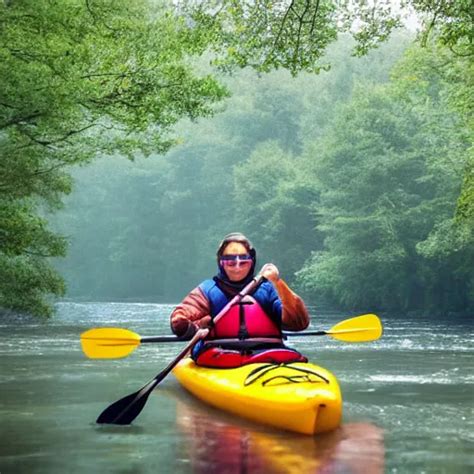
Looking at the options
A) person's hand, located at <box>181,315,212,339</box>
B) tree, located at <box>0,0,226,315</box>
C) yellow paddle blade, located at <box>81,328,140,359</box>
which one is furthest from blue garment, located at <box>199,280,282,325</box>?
tree, located at <box>0,0,226,315</box>

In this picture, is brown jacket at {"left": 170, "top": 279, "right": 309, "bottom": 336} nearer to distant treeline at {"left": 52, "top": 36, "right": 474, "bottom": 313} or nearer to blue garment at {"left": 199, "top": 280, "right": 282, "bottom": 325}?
blue garment at {"left": 199, "top": 280, "right": 282, "bottom": 325}

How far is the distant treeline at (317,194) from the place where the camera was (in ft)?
93.4

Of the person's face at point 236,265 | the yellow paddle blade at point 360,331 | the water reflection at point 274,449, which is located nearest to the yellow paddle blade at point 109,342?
the water reflection at point 274,449

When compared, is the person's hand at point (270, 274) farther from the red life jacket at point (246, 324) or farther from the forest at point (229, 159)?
the forest at point (229, 159)

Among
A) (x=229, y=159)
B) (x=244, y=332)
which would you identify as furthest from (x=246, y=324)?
(x=229, y=159)

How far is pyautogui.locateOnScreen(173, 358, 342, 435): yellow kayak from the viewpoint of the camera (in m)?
6.90

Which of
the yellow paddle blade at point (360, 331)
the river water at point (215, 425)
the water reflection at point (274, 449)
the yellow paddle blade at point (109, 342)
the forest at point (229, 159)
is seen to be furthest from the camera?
the forest at point (229, 159)

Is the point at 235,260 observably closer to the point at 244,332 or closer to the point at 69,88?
the point at 244,332

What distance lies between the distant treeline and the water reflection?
10999 millimetres

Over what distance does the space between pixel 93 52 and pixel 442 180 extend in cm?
1723

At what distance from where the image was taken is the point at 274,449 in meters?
6.48

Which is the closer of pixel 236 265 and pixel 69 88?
pixel 236 265

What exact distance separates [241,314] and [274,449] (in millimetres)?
1953

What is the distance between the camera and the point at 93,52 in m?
14.5
